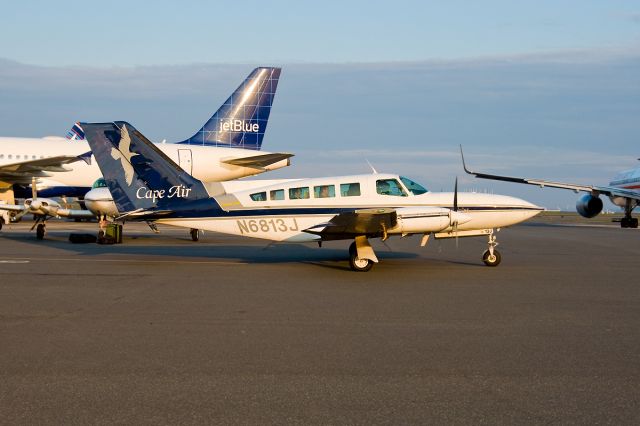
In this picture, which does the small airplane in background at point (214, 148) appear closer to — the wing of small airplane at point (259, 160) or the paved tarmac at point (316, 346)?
the wing of small airplane at point (259, 160)

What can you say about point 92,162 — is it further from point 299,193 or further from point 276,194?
point 299,193

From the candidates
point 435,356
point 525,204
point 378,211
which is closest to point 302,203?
point 378,211

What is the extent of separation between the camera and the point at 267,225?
1823cm

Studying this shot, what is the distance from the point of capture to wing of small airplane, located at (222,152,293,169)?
3778 centimetres

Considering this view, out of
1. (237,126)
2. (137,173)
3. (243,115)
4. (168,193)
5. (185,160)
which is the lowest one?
(168,193)

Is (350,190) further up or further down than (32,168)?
further down

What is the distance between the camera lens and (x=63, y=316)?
1064 centimetres

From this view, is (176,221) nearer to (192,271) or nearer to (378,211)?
(192,271)

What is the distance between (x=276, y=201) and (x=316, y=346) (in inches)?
391

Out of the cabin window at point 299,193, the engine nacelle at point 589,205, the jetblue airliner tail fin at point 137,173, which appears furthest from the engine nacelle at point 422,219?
the engine nacelle at point 589,205

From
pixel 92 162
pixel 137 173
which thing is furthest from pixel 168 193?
pixel 92 162

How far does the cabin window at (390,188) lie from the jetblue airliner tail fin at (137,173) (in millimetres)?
4108

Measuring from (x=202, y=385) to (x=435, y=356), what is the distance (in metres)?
2.60

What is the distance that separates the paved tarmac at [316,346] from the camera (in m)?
6.07
